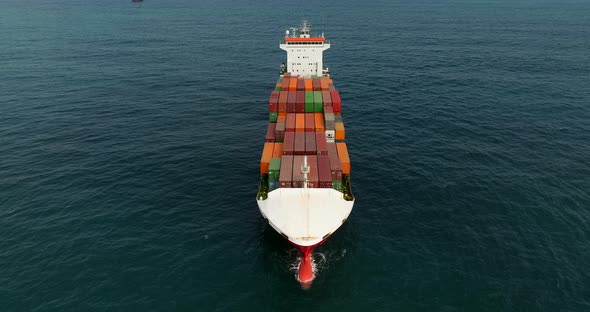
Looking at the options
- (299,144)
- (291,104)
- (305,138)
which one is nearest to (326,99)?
(291,104)

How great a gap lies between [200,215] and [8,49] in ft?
400

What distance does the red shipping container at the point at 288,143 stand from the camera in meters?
47.7

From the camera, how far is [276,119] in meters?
61.1

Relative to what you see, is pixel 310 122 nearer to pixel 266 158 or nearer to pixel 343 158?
pixel 343 158

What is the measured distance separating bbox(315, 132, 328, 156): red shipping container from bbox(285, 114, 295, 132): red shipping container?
4.00 m

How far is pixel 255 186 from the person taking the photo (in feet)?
189

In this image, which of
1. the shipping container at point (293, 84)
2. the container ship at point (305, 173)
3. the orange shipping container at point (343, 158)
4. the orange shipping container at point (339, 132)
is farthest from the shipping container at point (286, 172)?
the shipping container at point (293, 84)

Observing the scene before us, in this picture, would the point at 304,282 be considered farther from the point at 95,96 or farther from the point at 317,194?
the point at 95,96

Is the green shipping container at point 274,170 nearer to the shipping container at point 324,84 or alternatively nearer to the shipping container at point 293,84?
the shipping container at point 293,84

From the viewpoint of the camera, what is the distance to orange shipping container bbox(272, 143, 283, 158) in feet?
164

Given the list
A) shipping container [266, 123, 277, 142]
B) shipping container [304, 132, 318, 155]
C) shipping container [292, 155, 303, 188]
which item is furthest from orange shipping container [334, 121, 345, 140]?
shipping container [292, 155, 303, 188]

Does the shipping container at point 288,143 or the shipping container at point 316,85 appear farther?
the shipping container at point 316,85

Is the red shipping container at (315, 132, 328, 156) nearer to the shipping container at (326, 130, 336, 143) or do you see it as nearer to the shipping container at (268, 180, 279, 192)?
the shipping container at (326, 130, 336, 143)

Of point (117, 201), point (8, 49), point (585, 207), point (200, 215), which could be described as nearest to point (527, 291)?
point (585, 207)
